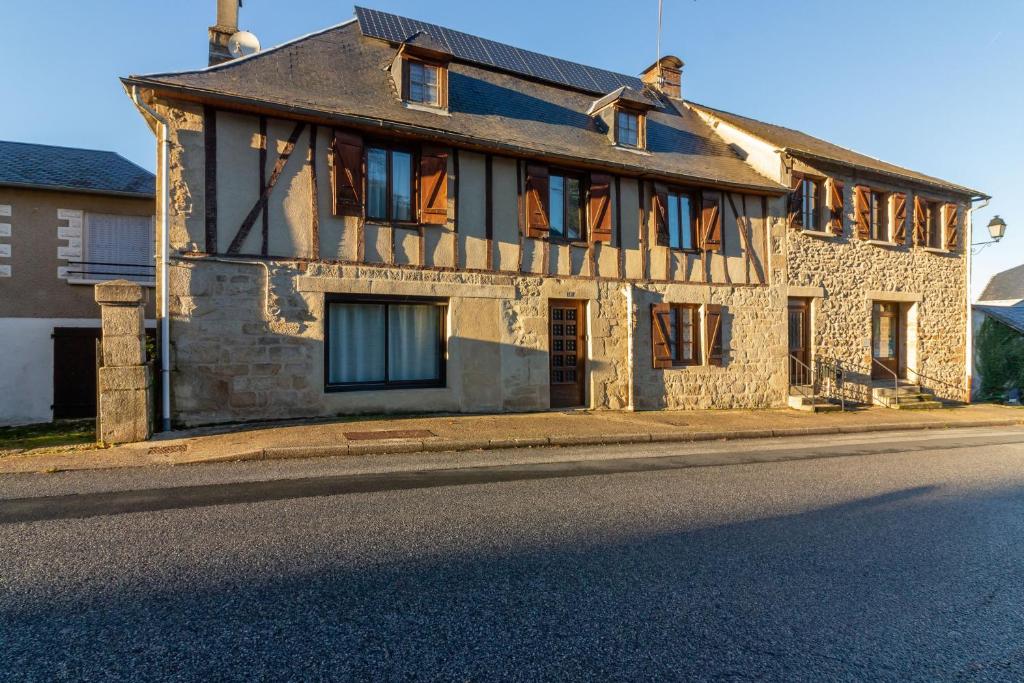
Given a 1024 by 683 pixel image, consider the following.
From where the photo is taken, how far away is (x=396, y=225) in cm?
1034

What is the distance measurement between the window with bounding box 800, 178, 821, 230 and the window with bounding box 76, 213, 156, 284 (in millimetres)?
15424

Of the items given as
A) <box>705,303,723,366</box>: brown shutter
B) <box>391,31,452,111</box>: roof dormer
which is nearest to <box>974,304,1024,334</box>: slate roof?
<box>705,303,723,366</box>: brown shutter

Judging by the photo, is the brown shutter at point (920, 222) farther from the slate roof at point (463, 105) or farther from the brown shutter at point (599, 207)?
the brown shutter at point (599, 207)

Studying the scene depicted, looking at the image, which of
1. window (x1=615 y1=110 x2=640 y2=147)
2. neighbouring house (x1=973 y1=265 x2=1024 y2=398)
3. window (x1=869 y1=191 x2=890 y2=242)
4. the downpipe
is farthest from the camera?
neighbouring house (x1=973 y1=265 x2=1024 y2=398)

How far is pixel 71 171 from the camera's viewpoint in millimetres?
13047

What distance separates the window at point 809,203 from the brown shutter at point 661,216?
170 inches

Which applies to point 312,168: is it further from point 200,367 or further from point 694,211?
point 694,211

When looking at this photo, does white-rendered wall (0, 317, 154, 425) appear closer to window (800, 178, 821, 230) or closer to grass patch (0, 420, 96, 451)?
grass patch (0, 420, 96, 451)

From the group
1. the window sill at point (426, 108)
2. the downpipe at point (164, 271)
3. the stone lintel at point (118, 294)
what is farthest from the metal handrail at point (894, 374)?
the stone lintel at point (118, 294)

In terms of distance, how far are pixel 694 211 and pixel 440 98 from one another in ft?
20.3

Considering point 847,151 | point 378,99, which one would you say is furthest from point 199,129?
point 847,151

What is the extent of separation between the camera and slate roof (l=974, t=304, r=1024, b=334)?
17.8 meters

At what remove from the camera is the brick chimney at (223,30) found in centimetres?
1145

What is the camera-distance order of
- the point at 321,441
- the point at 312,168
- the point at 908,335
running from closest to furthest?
the point at 321,441, the point at 312,168, the point at 908,335
